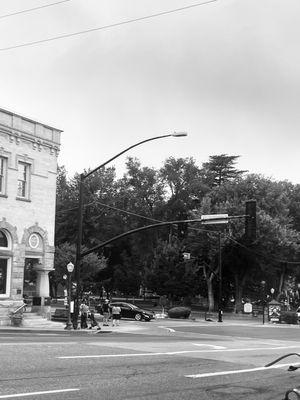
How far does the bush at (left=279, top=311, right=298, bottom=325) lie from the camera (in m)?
57.2

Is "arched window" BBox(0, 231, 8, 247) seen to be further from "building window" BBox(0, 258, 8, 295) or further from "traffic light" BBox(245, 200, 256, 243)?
"traffic light" BBox(245, 200, 256, 243)

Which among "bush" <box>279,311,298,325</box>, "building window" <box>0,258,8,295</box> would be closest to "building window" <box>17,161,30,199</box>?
"building window" <box>0,258,8,295</box>

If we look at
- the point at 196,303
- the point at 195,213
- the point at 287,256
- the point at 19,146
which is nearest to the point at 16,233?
the point at 19,146

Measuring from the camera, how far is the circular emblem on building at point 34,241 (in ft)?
119

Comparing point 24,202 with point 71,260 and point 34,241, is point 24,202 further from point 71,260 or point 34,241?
point 71,260

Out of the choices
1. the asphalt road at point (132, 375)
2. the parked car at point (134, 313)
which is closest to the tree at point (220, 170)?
the parked car at point (134, 313)

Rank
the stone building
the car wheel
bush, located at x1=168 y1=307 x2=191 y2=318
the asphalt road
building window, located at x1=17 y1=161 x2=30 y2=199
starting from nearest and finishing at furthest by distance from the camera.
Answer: the asphalt road, the stone building, building window, located at x1=17 y1=161 x2=30 y2=199, the car wheel, bush, located at x1=168 y1=307 x2=191 y2=318

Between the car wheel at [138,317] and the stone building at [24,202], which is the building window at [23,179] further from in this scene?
the car wheel at [138,317]

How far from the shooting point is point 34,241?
36500mm

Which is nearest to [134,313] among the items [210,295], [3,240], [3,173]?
[3,240]

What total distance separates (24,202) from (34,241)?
2.69m

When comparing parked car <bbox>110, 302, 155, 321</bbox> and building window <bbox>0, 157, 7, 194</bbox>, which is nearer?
building window <bbox>0, 157, 7, 194</bbox>

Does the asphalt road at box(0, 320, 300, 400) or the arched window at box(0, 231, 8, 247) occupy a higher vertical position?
the arched window at box(0, 231, 8, 247)

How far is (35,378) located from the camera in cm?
1065
